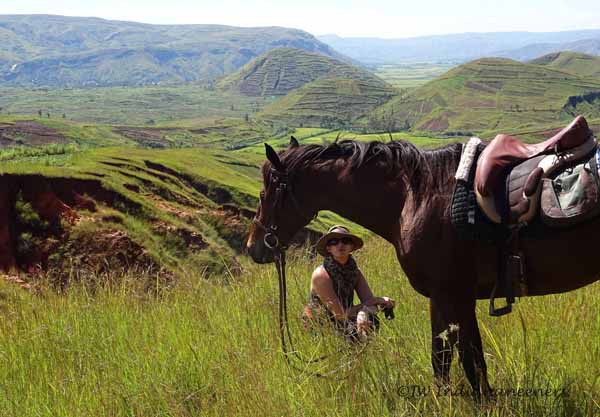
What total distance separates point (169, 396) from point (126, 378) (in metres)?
0.48

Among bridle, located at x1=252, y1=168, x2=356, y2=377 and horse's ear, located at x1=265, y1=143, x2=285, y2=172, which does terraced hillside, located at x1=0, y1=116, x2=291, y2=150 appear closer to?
bridle, located at x1=252, y1=168, x2=356, y2=377

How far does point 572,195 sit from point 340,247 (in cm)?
204

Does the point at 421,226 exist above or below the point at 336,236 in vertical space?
above

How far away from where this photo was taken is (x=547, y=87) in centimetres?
19125

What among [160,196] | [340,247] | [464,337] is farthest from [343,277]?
[160,196]

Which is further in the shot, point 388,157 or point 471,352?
point 388,157

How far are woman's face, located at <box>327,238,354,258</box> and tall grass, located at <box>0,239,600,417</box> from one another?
73 centimetres

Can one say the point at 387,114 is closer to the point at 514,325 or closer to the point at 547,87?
the point at 547,87

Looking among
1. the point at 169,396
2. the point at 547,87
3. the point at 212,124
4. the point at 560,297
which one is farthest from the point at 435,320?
the point at 547,87

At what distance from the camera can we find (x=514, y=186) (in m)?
3.10

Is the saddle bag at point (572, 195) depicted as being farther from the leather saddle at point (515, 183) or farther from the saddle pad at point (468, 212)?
the saddle pad at point (468, 212)

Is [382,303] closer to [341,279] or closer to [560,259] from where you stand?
[341,279]

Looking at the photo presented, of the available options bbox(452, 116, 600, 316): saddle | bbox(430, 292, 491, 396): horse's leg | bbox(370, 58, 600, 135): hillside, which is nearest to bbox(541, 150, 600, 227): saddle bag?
bbox(452, 116, 600, 316): saddle

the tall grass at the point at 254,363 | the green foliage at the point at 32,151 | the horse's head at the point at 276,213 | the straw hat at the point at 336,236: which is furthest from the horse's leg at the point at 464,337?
the green foliage at the point at 32,151
